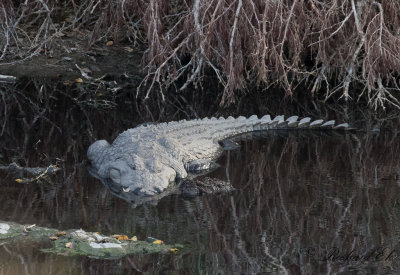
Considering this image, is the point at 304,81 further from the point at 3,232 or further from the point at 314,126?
the point at 3,232

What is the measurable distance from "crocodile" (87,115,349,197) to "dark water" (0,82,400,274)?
16 centimetres

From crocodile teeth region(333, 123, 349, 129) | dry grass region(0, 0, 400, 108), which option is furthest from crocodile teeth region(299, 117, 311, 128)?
dry grass region(0, 0, 400, 108)

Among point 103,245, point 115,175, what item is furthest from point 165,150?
point 103,245

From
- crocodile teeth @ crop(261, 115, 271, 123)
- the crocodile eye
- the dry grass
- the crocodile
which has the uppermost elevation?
the dry grass

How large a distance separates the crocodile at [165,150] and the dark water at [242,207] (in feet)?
0.54

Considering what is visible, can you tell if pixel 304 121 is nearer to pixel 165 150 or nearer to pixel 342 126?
pixel 342 126

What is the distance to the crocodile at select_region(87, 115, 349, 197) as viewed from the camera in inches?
234

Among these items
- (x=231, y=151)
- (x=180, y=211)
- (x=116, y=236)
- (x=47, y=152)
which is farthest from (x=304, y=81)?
(x=116, y=236)

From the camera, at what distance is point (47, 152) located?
6.63m

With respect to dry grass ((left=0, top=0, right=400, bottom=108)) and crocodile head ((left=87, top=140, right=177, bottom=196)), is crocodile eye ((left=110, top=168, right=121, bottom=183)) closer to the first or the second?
crocodile head ((left=87, top=140, right=177, bottom=196))

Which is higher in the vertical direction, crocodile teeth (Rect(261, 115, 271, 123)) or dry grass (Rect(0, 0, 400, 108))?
dry grass (Rect(0, 0, 400, 108))

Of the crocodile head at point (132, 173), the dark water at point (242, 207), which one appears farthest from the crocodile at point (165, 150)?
the dark water at point (242, 207)

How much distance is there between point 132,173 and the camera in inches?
234

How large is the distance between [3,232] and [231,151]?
285 centimetres
